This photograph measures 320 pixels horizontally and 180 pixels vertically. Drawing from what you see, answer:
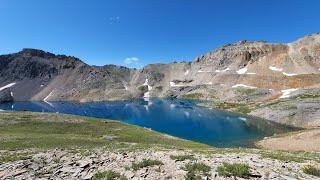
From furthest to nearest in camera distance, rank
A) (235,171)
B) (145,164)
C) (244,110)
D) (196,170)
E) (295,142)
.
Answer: (244,110) < (295,142) < (145,164) < (196,170) < (235,171)

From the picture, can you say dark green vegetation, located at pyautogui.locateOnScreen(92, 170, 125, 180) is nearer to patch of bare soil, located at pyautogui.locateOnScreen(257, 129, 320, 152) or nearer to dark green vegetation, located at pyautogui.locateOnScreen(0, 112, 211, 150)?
dark green vegetation, located at pyautogui.locateOnScreen(0, 112, 211, 150)

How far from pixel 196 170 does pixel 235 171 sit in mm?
2439

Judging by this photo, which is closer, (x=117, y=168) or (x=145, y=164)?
(x=117, y=168)

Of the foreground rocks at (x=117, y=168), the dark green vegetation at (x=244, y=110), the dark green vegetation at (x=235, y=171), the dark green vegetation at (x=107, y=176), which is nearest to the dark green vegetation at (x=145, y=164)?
the foreground rocks at (x=117, y=168)

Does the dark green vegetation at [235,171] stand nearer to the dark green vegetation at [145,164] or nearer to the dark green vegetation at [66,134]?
the dark green vegetation at [145,164]

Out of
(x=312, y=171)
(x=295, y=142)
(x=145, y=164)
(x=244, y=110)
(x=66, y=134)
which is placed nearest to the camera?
(x=145, y=164)

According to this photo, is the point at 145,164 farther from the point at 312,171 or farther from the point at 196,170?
the point at 312,171

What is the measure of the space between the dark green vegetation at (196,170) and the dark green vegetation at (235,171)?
873 mm

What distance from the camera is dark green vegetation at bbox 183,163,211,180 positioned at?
19645 millimetres

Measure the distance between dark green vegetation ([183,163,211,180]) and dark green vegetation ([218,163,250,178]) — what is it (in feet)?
2.86

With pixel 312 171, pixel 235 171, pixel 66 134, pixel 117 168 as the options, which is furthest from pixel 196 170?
pixel 66 134

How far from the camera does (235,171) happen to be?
20172mm

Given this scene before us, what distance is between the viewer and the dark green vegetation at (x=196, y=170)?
64.5 ft

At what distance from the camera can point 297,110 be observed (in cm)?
13262
